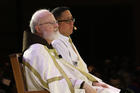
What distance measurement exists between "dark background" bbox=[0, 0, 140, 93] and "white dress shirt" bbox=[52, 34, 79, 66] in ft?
15.3

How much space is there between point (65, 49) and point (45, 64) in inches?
29.0

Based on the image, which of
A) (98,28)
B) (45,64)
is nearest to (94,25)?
(98,28)

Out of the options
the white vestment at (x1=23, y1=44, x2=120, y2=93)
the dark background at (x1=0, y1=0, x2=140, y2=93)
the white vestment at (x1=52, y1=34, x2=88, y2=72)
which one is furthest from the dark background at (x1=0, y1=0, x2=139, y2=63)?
the white vestment at (x1=23, y1=44, x2=120, y2=93)

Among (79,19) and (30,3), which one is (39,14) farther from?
(79,19)

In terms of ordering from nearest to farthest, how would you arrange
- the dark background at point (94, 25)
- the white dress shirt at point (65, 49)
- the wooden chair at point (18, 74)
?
the wooden chair at point (18, 74) < the white dress shirt at point (65, 49) < the dark background at point (94, 25)

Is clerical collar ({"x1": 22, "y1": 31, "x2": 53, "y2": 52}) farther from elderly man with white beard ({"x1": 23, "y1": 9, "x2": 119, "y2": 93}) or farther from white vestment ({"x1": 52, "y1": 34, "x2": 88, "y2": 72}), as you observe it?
white vestment ({"x1": 52, "y1": 34, "x2": 88, "y2": 72})

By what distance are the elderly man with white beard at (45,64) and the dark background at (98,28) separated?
16.8 feet

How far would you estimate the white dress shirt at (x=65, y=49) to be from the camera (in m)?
3.88

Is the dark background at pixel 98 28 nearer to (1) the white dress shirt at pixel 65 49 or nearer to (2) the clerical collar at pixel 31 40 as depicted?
(1) the white dress shirt at pixel 65 49

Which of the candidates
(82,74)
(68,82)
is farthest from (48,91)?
(82,74)

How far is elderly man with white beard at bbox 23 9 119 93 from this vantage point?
10.6 ft

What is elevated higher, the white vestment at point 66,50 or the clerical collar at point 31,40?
the clerical collar at point 31,40

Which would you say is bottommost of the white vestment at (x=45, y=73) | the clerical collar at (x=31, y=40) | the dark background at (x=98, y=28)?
the dark background at (x=98, y=28)

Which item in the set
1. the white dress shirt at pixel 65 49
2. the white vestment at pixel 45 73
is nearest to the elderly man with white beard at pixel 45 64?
the white vestment at pixel 45 73
